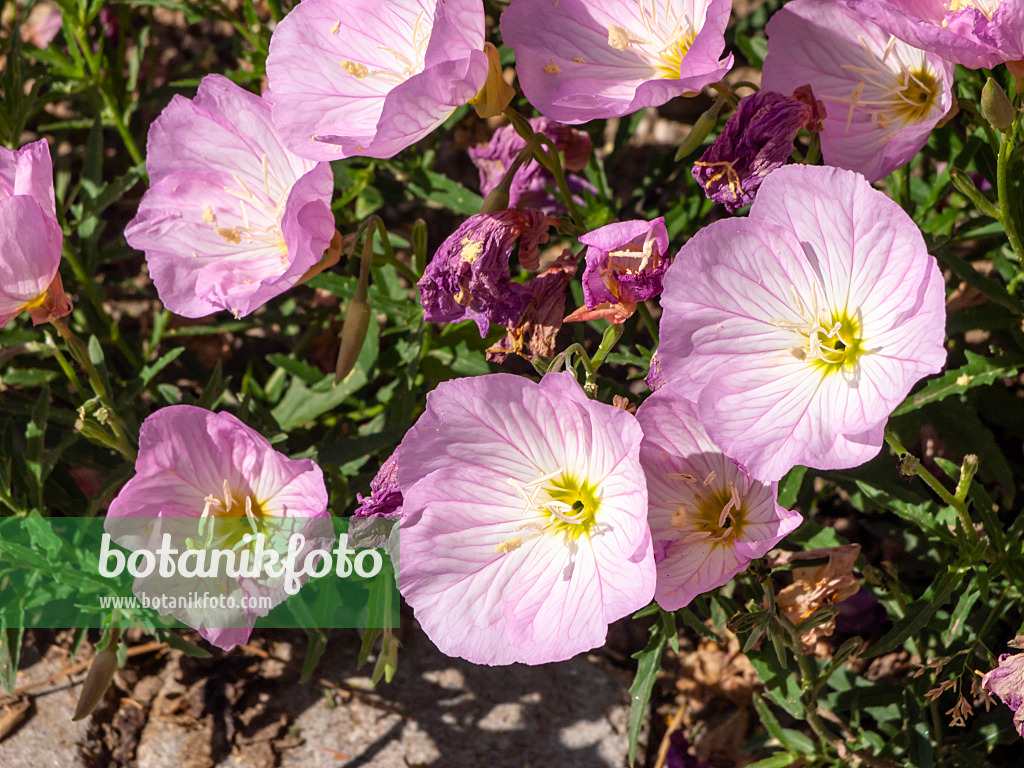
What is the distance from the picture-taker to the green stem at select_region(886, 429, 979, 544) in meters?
1.29

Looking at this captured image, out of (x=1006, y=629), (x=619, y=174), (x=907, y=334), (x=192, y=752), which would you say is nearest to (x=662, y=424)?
(x=907, y=334)

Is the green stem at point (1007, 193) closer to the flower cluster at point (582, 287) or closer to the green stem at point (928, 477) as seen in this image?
the flower cluster at point (582, 287)

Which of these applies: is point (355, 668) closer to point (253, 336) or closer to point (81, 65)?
point (253, 336)

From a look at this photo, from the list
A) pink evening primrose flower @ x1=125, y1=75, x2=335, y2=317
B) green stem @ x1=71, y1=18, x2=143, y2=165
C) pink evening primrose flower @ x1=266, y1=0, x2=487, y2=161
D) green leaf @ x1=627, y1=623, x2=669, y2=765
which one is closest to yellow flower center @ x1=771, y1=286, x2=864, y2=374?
green leaf @ x1=627, y1=623, x2=669, y2=765

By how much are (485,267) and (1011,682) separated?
0.96m

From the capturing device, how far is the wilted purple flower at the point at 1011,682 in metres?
1.34

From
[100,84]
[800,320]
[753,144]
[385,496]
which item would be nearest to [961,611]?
[800,320]

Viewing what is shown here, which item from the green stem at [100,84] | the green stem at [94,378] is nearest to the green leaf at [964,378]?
the green stem at [94,378]

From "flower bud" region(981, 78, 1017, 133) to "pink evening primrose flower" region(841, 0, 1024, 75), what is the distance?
5 centimetres

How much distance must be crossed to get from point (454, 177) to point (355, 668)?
4.53 feet

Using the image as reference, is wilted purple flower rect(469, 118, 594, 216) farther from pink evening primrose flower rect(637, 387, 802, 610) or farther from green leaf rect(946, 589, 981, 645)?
green leaf rect(946, 589, 981, 645)

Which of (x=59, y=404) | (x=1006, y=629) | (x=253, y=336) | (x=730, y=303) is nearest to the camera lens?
(x=730, y=303)

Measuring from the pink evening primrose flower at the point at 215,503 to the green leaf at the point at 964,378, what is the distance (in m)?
1.03

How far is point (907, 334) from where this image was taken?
49.8 inches
